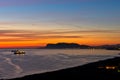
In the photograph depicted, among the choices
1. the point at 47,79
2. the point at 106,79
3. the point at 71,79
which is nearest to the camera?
the point at 106,79

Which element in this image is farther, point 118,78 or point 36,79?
point 36,79

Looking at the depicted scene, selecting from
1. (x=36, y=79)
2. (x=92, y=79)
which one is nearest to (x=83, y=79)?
(x=92, y=79)

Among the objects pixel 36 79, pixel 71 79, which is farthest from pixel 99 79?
pixel 36 79

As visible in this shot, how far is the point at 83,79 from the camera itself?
31609mm

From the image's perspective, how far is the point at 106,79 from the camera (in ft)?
98.1

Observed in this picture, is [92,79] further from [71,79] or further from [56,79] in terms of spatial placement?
[56,79]

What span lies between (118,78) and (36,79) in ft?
37.6

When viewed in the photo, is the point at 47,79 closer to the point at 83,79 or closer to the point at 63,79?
the point at 63,79

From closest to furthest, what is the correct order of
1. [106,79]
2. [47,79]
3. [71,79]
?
→ [106,79]
[71,79]
[47,79]

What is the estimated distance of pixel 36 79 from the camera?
117 feet

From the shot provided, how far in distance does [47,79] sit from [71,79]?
3820mm

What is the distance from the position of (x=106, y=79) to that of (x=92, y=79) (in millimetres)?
1772

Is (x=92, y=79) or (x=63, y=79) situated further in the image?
(x=63, y=79)

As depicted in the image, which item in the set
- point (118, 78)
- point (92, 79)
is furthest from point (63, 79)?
point (118, 78)
